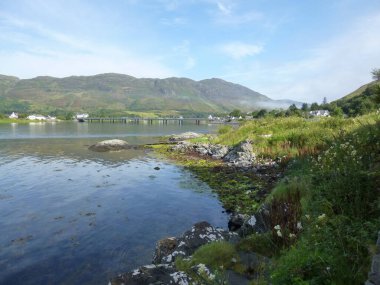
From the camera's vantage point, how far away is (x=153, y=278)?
7.44 m

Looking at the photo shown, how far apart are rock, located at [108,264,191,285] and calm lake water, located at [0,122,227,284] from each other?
14.2ft

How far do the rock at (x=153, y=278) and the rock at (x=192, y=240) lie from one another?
248 cm

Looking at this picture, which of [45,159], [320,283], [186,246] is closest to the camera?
[320,283]

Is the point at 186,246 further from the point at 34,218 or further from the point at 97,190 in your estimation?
the point at 97,190

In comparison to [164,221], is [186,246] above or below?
above

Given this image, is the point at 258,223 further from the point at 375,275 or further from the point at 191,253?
the point at 375,275

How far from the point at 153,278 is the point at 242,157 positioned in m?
28.2

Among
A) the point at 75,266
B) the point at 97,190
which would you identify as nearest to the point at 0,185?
the point at 97,190

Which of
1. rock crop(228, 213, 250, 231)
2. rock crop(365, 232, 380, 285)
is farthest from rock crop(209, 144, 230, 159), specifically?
rock crop(365, 232, 380, 285)

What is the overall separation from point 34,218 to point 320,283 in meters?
16.7

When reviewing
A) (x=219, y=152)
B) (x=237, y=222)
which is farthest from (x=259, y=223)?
(x=219, y=152)

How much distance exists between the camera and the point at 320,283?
5.37m

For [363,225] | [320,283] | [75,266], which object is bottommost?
[75,266]

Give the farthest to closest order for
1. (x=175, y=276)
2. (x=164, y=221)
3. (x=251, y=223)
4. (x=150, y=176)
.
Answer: (x=150, y=176) < (x=164, y=221) < (x=251, y=223) < (x=175, y=276)
